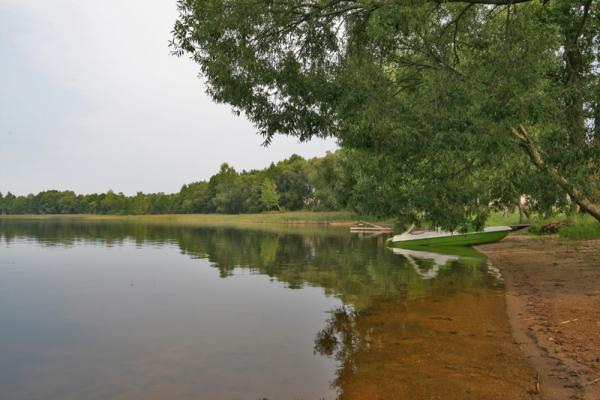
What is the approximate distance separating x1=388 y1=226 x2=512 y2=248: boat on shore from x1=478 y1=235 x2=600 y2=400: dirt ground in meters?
8.49

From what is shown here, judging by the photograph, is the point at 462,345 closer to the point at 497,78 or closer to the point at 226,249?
the point at 497,78

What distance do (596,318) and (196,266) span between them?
1949 centimetres

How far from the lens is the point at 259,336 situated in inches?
432

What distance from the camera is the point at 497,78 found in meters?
11.8

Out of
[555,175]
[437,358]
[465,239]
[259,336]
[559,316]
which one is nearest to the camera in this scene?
[437,358]

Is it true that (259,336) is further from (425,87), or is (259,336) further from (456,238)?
(456,238)

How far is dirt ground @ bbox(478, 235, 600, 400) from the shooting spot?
23.4ft

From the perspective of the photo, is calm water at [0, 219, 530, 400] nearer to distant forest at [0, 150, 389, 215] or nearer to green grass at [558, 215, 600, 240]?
green grass at [558, 215, 600, 240]

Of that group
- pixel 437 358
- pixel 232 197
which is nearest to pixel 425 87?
pixel 437 358

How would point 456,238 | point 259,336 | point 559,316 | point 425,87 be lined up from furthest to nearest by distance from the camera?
1. point 456,238
2. point 425,87
3. point 259,336
4. point 559,316

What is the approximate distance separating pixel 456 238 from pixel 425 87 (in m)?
19.7

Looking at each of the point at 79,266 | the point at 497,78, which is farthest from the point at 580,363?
the point at 79,266

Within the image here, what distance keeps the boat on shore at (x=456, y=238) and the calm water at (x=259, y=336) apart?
Result: 34.5ft

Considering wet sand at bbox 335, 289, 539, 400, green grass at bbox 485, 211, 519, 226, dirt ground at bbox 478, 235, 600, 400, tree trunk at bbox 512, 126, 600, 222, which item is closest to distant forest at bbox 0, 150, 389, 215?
green grass at bbox 485, 211, 519, 226
